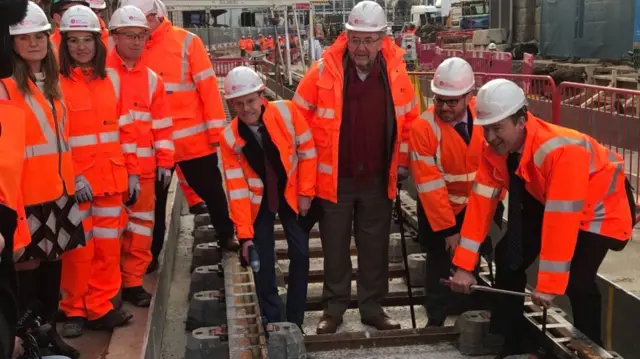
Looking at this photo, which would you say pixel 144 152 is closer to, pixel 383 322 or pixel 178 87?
pixel 178 87

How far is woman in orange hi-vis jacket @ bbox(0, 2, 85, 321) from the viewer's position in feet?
12.0

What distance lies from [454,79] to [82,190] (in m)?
2.32

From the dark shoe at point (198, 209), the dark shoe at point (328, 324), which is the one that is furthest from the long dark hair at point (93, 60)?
the dark shoe at point (198, 209)

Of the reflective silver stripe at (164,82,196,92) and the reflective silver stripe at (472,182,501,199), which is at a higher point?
the reflective silver stripe at (164,82,196,92)

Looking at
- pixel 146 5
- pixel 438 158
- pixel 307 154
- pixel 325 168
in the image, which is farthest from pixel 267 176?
pixel 146 5

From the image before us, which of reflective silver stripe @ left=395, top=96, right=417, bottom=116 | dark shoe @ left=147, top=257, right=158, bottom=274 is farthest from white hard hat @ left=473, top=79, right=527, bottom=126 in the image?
dark shoe @ left=147, top=257, right=158, bottom=274

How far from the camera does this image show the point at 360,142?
4676 mm

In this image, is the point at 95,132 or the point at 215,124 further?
the point at 215,124

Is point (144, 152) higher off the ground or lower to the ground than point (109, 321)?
higher

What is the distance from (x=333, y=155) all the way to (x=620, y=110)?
3708 millimetres

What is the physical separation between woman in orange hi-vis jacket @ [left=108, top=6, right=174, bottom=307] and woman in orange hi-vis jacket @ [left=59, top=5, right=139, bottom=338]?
0.25 metres

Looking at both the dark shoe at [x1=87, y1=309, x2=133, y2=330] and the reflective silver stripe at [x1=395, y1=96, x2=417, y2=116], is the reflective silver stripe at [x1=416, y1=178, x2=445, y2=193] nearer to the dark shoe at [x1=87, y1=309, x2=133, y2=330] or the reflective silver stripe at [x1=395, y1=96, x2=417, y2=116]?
the reflective silver stripe at [x1=395, y1=96, x2=417, y2=116]

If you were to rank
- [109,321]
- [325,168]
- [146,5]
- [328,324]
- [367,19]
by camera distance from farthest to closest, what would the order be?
[146,5] → [328,324] → [325,168] → [367,19] → [109,321]

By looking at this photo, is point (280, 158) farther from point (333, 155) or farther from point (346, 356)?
point (346, 356)
